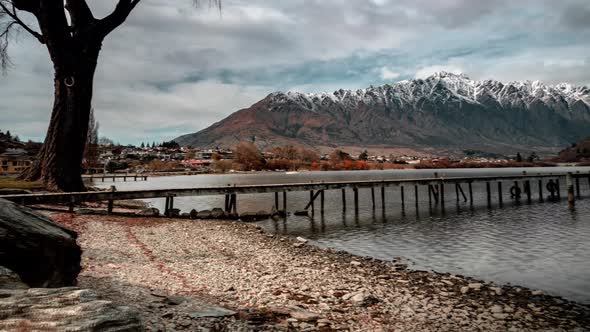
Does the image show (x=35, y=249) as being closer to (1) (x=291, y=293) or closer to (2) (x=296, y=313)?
(2) (x=296, y=313)

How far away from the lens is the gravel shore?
804 centimetres

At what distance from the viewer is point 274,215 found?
34.5 meters

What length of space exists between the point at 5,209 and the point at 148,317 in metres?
3.17

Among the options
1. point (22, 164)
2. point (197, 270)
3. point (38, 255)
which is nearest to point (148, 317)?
point (38, 255)

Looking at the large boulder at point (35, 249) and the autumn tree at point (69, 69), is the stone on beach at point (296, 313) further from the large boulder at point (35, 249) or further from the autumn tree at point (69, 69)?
the autumn tree at point (69, 69)

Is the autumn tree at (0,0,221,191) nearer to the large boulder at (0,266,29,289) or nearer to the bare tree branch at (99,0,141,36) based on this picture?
the bare tree branch at (99,0,141,36)

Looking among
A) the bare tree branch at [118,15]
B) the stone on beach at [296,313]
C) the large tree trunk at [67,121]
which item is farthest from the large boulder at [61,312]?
the bare tree branch at [118,15]

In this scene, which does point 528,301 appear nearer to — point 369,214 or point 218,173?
point 369,214

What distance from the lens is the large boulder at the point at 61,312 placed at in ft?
11.2

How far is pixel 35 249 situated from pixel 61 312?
3099 mm

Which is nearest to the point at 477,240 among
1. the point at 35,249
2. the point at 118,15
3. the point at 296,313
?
the point at 296,313

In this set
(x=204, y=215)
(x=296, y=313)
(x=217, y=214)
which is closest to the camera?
(x=296, y=313)

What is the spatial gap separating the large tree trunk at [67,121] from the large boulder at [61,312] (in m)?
22.1

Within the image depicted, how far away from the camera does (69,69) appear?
2231 cm
